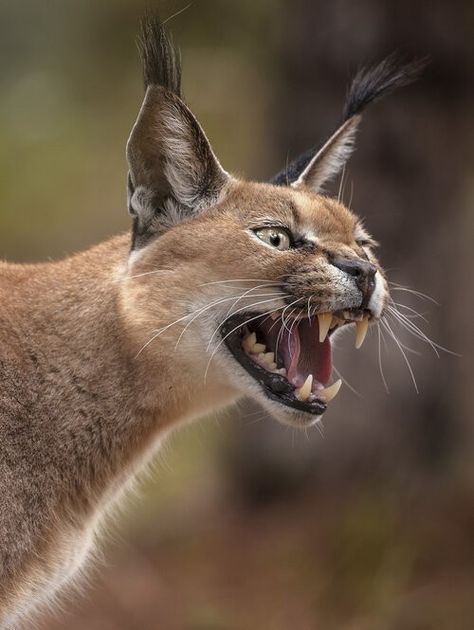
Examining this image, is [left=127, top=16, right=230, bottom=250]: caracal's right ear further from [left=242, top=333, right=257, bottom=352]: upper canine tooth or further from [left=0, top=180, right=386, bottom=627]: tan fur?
[left=242, top=333, right=257, bottom=352]: upper canine tooth

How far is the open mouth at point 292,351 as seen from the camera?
17.3 feet

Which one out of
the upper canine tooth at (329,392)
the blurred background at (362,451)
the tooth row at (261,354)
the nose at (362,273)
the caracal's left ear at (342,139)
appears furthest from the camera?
the blurred background at (362,451)

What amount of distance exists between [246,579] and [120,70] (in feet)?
24.4

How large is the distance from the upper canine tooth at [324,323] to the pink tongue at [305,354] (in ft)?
0.52

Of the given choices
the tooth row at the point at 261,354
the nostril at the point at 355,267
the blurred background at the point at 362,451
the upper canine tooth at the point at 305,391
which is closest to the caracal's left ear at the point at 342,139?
the nostril at the point at 355,267

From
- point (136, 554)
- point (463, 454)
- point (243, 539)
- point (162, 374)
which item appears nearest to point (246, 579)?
point (243, 539)

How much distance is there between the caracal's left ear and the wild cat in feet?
1.28

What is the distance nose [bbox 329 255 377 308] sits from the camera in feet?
16.8

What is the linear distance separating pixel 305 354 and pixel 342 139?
1293mm

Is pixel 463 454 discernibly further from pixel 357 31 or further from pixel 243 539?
pixel 357 31

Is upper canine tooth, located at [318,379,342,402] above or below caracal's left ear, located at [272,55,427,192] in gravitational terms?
below

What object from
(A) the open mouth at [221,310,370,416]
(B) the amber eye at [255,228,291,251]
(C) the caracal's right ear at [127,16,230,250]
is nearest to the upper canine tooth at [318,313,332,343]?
(A) the open mouth at [221,310,370,416]

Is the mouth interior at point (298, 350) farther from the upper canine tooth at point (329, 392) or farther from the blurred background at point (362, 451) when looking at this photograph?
the blurred background at point (362, 451)

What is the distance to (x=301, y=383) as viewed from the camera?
17.5ft
